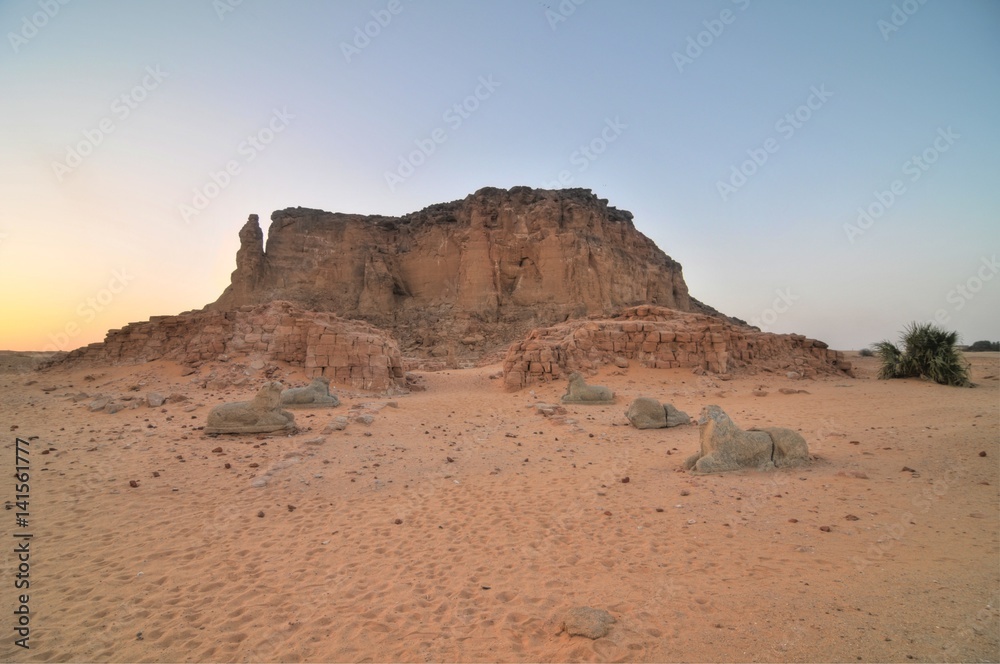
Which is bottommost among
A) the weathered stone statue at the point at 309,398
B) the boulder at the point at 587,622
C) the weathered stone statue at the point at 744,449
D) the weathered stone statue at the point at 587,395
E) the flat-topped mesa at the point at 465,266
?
the boulder at the point at 587,622

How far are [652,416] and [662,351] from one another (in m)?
8.22

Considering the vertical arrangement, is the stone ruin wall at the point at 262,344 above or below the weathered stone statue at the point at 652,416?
above

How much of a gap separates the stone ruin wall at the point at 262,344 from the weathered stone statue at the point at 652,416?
9331 millimetres

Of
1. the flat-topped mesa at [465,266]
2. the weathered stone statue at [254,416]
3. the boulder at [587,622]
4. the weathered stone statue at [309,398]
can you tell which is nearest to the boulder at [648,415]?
the boulder at [587,622]

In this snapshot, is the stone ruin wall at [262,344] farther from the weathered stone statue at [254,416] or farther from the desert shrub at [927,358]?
the desert shrub at [927,358]

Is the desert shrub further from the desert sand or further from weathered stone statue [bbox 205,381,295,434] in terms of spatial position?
weathered stone statue [bbox 205,381,295,434]

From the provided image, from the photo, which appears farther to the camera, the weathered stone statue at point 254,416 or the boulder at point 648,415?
the boulder at point 648,415

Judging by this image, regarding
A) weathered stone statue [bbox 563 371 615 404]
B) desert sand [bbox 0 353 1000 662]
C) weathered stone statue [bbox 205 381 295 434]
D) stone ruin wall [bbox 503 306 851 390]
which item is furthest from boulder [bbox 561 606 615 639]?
stone ruin wall [bbox 503 306 851 390]

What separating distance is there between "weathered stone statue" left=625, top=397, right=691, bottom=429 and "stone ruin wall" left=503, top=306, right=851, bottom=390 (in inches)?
255

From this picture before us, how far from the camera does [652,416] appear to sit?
32.7 ft

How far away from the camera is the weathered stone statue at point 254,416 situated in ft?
28.8

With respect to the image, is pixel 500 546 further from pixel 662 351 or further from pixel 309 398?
pixel 662 351

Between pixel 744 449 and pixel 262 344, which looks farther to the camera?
pixel 262 344

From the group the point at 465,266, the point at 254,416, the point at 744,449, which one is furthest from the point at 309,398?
the point at 465,266
